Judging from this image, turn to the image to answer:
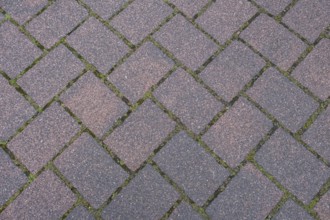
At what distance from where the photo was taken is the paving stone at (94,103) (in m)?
2.05

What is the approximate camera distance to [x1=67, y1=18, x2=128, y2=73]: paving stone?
2.17m

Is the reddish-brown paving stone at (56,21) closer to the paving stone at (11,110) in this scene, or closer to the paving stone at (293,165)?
the paving stone at (11,110)

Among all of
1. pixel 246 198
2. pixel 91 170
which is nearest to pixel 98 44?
pixel 91 170

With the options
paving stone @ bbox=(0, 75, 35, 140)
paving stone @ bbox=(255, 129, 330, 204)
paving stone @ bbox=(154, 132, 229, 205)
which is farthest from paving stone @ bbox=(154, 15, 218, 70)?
paving stone @ bbox=(0, 75, 35, 140)

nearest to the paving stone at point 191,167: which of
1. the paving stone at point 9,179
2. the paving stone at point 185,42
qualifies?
the paving stone at point 185,42

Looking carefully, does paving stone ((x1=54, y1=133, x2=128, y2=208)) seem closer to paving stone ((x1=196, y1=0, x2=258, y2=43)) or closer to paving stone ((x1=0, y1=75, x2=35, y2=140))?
Result: paving stone ((x1=0, y1=75, x2=35, y2=140))

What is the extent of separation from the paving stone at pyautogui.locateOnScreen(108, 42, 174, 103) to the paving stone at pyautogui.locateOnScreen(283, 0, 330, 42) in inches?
29.9

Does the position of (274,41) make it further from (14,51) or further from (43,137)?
(14,51)

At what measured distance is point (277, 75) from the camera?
2.12m

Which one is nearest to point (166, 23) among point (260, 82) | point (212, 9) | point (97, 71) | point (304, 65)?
point (212, 9)

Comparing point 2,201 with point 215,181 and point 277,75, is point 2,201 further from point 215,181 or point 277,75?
point 277,75

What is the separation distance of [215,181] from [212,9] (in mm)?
1022

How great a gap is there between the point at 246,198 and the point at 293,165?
0.98ft

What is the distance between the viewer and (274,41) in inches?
86.6
